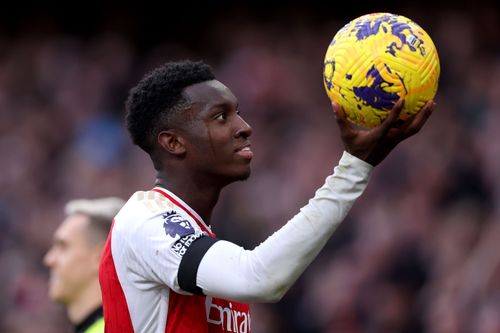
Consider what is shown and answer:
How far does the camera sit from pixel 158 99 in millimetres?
4336

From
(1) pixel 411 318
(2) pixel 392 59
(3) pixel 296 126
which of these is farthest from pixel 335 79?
(3) pixel 296 126

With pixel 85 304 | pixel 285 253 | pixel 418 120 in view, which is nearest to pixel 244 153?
pixel 285 253

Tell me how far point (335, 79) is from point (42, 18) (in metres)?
10.2

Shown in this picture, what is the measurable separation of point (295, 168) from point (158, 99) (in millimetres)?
5980

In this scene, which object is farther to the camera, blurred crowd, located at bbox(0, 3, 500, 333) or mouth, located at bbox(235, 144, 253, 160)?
blurred crowd, located at bbox(0, 3, 500, 333)

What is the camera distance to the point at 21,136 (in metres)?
12.5

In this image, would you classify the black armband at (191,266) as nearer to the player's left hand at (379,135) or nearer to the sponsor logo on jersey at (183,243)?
the sponsor logo on jersey at (183,243)

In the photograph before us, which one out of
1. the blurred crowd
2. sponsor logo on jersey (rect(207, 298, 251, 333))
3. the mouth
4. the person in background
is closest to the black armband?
sponsor logo on jersey (rect(207, 298, 251, 333))

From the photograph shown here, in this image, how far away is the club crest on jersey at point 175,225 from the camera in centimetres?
390

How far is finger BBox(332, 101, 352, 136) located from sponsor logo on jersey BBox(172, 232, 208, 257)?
2.19 ft

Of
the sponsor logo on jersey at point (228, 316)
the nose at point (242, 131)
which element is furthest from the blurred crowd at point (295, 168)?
the nose at point (242, 131)

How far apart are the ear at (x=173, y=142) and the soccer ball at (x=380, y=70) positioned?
67cm

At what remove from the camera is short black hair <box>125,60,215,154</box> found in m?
4.32

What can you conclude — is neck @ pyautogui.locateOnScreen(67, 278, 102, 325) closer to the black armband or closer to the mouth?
the mouth
